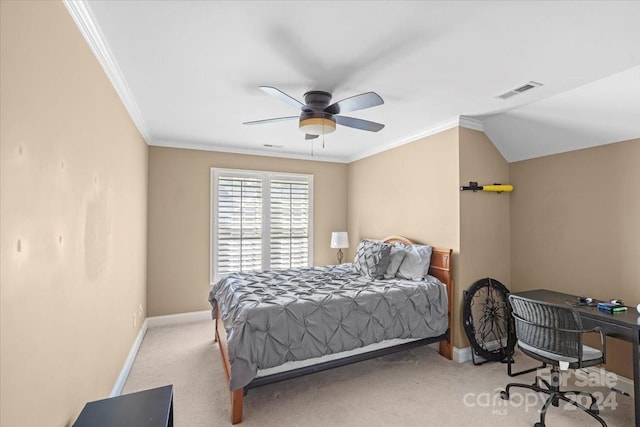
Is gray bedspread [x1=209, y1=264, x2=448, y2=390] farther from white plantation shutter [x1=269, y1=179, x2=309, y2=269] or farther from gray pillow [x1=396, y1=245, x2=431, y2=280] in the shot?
white plantation shutter [x1=269, y1=179, x2=309, y2=269]

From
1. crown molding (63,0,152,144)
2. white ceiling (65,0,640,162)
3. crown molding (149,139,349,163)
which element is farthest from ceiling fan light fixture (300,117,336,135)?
crown molding (149,139,349,163)

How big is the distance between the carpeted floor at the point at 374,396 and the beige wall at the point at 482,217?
0.97 m

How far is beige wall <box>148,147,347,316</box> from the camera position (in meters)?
4.47

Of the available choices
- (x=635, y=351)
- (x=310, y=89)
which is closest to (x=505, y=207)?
(x=635, y=351)

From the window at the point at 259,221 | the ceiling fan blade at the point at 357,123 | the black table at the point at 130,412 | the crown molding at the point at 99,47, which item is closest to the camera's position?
the black table at the point at 130,412

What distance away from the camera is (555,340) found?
2342 millimetres

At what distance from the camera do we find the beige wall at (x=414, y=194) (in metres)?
3.53

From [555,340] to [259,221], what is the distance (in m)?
4.04

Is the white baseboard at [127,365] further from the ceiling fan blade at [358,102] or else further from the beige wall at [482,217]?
the beige wall at [482,217]

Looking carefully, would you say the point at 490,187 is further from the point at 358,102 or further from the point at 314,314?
the point at 314,314

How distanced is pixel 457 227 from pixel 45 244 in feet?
11.3

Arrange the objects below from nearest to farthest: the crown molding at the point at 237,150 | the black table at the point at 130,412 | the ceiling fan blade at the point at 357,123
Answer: the black table at the point at 130,412, the ceiling fan blade at the point at 357,123, the crown molding at the point at 237,150

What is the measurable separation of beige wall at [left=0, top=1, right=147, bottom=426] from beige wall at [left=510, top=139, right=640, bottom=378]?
14.0 ft

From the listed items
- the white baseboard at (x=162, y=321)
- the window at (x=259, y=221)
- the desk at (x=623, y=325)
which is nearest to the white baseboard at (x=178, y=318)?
the white baseboard at (x=162, y=321)
